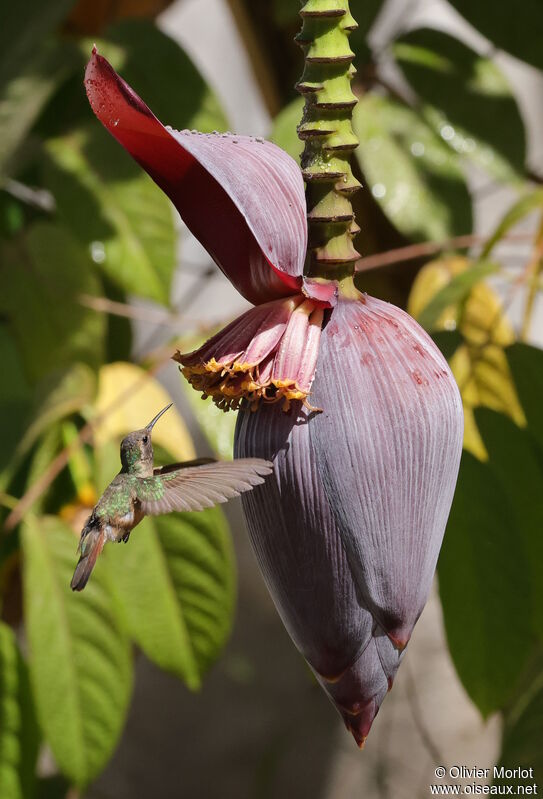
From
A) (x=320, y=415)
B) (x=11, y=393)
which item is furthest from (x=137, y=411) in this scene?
(x=320, y=415)

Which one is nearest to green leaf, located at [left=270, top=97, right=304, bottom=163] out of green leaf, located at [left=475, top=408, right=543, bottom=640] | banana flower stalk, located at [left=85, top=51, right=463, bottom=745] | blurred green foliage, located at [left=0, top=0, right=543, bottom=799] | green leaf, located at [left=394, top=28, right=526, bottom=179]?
blurred green foliage, located at [left=0, top=0, right=543, bottom=799]

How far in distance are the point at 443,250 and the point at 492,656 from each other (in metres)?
0.28

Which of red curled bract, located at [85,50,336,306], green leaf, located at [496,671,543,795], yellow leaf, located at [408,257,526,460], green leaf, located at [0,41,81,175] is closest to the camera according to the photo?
red curled bract, located at [85,50,336,306]

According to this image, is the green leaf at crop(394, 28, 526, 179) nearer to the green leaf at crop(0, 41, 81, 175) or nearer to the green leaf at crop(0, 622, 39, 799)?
the green leaf at crop(0, 41, 81, 175)

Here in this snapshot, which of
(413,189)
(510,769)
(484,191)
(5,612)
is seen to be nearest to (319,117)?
(510,769)

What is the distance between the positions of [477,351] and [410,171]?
0.18m

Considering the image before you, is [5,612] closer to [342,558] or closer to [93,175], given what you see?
[93,175]

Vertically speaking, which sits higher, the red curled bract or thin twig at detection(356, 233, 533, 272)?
the red curled bract

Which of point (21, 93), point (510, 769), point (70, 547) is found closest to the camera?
point (510, 769)

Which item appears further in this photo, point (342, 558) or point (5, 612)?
point (5, 612)

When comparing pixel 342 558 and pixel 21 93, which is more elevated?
pixel 21 93

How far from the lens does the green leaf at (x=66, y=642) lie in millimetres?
459

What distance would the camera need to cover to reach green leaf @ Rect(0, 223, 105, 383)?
1.98 feet

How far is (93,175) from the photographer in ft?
2.01
